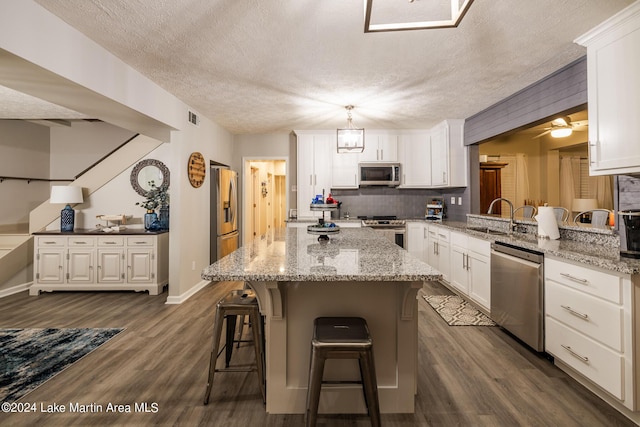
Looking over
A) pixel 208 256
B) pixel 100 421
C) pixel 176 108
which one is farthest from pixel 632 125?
pixel 208 256

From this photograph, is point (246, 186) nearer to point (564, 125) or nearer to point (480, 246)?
point (480, 246)

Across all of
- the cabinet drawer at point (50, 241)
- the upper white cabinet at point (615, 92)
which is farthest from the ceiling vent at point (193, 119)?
the upper white cabinet at point (615, 92)

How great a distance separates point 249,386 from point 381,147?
4282 millimetres

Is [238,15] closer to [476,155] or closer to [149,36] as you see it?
[149,36]

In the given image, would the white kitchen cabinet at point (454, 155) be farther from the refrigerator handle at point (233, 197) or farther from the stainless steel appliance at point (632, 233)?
the refrigerator handle at point (233, 197)

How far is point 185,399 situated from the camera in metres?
1.90

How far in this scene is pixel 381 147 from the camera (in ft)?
17.4

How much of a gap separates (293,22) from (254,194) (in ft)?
14.5

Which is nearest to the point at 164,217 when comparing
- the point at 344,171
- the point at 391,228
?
the point at 344,171

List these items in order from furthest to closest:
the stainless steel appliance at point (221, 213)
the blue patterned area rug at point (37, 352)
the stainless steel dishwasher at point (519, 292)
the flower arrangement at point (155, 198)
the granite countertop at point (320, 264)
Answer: the stainless steel appliance at point (221, 213), the flower arrangement at point (155, 198), the stainless steel dishwasher at point (519, 292), the blue patterned area rug at point (37, 352), the granite countertop at point (320, 264)

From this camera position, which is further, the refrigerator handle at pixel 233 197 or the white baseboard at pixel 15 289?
the refrigerator handle at pixel 233 197

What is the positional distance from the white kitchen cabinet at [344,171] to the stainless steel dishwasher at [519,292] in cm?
276

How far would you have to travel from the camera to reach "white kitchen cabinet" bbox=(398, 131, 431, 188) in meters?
5.31

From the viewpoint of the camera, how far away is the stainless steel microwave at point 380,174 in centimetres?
520
